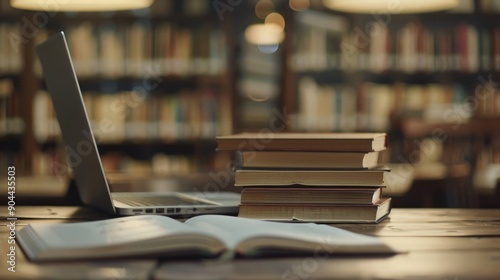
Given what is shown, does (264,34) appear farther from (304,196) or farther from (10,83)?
(304,196)

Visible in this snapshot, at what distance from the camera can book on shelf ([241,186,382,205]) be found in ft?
4.20

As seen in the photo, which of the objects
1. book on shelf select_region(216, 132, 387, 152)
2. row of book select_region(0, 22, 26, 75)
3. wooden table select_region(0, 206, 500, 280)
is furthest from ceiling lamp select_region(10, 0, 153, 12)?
wooden table select_region(0, 206, 500, 280)

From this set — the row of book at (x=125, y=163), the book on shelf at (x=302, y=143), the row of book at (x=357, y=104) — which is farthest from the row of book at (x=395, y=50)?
the book on shelf at (x=302, y=143)

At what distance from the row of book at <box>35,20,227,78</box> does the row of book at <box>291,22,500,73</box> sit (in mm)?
508

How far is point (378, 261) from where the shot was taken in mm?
919

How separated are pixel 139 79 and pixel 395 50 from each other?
1.53 meters

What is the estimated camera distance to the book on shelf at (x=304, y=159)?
1.30 metres

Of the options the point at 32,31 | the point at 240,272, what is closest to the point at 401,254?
the point at 240,272

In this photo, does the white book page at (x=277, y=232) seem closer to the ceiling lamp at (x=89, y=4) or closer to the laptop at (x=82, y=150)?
the laptop at (x=82, y=150)

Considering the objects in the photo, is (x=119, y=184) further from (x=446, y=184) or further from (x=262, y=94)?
(x=262, y=94)

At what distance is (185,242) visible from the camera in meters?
0.92

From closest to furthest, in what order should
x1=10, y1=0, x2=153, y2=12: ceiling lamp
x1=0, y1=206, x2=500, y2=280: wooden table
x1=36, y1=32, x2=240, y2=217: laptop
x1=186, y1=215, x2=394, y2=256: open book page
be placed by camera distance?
1. x1=0, y1=206, x2=500, y2=280: wooden table
2. x1=186, y1=215, x2=394, y2=256: open book page
3. x1=36, y1=32, x2=240, y2=217: laptop
4. x1=10, y1=0, x2=153, y2=12: ceiling lamp

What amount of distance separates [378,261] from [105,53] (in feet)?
13.4

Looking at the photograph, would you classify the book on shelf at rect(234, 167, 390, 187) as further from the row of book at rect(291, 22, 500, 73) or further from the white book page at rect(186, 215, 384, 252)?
the row of book at rect(291, 22, 500, 73)
